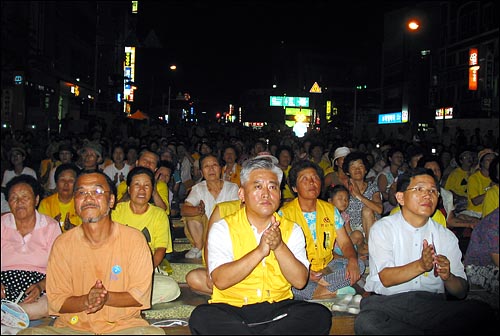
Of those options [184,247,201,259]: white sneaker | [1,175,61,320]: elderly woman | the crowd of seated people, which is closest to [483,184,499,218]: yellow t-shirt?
the crowd of seated people

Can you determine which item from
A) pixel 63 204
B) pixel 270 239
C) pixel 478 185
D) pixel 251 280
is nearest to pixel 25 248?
pixel 63 204

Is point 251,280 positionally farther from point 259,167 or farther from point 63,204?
point 63,204

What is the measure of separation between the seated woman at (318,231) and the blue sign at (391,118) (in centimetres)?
4122

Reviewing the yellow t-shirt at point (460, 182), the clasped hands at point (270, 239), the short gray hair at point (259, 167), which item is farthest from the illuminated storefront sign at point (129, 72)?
the clasped hands at point (270, 239)

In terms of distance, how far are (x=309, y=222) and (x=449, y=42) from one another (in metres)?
38.8

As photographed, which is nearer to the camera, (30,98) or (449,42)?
(30,98)

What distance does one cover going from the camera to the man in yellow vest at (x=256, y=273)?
373 centimetres

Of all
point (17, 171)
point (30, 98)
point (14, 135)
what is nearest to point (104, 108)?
point (30, 98)

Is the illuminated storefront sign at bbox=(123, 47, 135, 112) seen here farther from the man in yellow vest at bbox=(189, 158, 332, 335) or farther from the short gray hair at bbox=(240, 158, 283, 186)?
the man in yellow vest at bbox=(189, 158, 332, 335)

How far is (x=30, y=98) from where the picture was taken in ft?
83.4

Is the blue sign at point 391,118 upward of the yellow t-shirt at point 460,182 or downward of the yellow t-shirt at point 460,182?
upward

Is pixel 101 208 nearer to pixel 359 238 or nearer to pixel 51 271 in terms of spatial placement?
pixel 51 271

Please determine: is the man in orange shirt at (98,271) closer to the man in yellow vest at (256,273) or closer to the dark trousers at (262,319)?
the dark trousers at (262,319)

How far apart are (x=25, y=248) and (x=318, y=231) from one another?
2.66 metres
